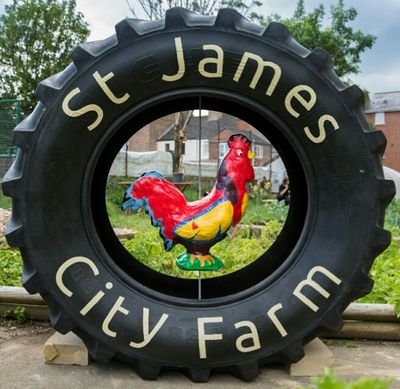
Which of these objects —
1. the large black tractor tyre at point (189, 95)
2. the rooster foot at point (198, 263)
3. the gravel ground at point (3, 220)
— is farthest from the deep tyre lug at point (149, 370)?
the gravel ground at point (3, 220)

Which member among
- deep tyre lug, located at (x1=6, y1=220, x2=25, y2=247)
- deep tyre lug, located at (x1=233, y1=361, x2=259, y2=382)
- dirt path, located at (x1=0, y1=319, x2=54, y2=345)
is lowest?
dirt path, located at (x1=0, y1=319, x2=54, y2=345)

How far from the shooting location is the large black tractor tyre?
243cm

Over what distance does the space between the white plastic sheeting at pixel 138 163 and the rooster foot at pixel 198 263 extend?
32.4 inches

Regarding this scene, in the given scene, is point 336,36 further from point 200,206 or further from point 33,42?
point 200,206

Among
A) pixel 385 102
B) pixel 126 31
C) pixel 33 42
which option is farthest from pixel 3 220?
pixel 385 102

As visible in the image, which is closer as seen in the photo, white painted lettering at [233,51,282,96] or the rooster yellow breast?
white painted lettering at [233,51,282,96]

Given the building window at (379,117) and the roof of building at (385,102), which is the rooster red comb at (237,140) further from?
the building window at (379,117)

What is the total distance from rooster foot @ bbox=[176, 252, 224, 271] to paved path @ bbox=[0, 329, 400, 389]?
1.76 ft

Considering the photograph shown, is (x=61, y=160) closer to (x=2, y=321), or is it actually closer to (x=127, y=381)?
(x=127, y=381)

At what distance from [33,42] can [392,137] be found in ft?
86.4

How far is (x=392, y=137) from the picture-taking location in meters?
38.4

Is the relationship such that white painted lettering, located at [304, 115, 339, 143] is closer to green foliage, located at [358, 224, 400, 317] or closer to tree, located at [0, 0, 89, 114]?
green foliage, located at [358, 224, 400, 317]

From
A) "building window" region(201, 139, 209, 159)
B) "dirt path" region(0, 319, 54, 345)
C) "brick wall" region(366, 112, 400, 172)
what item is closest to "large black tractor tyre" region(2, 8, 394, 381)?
"dirt path" region(0, 319, 54, 345)

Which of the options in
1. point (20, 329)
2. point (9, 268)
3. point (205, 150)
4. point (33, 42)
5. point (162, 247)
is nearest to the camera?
point (20, 329)
